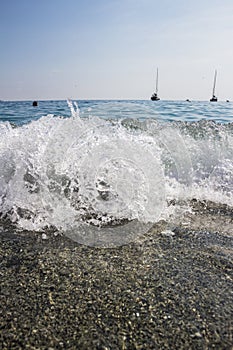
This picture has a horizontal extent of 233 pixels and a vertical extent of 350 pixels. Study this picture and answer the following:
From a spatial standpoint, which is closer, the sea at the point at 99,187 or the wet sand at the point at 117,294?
the wet sand at the point at 117,294

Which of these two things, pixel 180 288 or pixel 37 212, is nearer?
pixel 180 288

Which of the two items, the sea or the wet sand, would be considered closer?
the wet sand

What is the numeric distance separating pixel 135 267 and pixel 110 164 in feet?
4.25

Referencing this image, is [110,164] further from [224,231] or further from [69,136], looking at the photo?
[224,231]

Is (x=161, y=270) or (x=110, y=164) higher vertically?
(x=110, y=164)

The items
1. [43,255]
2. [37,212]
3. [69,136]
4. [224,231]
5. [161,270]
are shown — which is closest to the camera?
[161,270]

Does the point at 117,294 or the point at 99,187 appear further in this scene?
the point at 99,187

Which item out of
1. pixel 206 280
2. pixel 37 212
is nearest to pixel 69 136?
pixel 37 212

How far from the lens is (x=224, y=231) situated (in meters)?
2.66

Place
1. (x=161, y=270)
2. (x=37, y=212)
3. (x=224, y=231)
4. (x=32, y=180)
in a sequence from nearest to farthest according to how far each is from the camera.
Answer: (x=161, y=270), (x=224, y=231), (x=37, y=212), (x=32, y=180)

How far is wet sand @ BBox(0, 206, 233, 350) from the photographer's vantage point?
1.39 metres

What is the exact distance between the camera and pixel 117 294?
168 cm

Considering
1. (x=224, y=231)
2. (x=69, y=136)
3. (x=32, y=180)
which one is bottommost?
(x=224, y=231)

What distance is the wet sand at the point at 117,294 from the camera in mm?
1391
